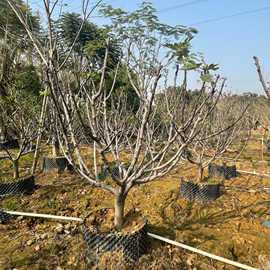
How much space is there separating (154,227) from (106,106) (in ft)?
6.31

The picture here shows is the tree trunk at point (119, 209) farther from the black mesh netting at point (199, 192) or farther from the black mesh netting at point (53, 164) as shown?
the black mesh netting at point (53, 164)

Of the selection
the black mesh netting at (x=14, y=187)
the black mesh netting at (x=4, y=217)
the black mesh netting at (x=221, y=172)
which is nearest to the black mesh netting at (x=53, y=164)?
the black mesh netting at (x=14, y=187)

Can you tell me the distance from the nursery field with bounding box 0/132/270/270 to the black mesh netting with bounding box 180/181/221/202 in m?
0.14

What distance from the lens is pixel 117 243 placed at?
324 cm

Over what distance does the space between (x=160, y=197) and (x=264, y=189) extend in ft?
7.89

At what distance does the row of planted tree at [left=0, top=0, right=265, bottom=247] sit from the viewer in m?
2.61

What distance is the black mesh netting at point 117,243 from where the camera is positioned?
3.24 m

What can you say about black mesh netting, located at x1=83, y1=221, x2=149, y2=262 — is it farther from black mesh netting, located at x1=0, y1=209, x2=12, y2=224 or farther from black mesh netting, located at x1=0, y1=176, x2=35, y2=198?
black mesh netting, located at x1=0, y1=176, x2=35, y2=198

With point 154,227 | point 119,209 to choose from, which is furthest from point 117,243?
point 154,227

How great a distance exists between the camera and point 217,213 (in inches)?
201

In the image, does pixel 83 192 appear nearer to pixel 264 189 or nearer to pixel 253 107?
pixel 264 189

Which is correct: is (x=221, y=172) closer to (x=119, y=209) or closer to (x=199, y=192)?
(x=199, y=192)

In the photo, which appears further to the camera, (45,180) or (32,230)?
(45,180)

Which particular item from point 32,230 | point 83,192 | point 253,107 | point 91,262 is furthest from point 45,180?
point 253,107
